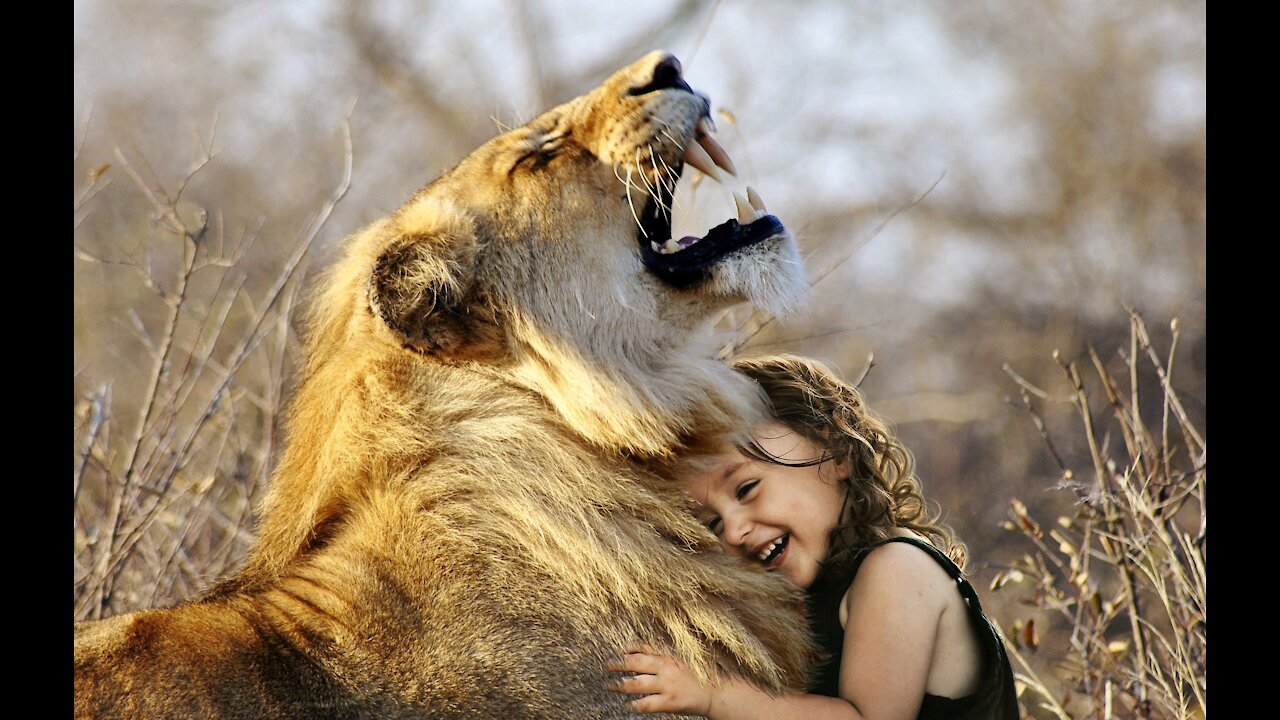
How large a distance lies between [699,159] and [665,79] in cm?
23

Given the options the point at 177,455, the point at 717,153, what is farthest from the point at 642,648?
the point at 177,455

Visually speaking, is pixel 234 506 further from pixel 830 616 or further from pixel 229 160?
pixel 229 160

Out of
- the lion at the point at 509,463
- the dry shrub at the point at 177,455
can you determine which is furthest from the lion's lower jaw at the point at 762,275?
the dry shrub at the point at 177,455

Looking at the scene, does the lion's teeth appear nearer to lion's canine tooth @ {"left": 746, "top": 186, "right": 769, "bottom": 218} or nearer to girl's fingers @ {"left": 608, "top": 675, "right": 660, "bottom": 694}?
lion's canine tooth @ {"left": 746, "top": 186, "right": 769, "bottom": 218}

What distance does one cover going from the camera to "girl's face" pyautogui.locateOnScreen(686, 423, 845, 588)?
336 cm

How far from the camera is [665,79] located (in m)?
3.57

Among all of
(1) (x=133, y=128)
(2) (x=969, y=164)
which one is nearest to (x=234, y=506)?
(1) (x=133, y=128)

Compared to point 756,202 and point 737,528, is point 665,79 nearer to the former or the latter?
point 756,202

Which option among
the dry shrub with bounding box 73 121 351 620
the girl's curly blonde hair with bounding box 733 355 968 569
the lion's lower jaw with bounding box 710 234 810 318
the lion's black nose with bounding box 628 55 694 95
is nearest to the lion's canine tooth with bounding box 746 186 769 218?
the lion's lower jaw with bounding box 710 234 810 318

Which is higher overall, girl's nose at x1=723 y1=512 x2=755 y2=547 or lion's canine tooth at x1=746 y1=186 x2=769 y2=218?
lion's canine tooth at x1=746 y1=186 x2=769 y2=218

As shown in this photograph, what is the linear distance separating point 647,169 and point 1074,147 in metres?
11.5

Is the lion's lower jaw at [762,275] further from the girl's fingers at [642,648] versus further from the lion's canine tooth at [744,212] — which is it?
the girl's fingers at [642,648]

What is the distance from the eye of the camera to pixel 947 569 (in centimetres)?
328

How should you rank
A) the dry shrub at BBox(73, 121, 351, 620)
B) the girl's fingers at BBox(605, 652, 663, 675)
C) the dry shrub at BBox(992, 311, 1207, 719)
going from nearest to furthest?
the girl's fingers at BBox(605, 652, 663, 675) < the dry shrub at BBox(992, 311, 1207, 719) < the dry shrub at BBox(73, 121, 351, 620)
